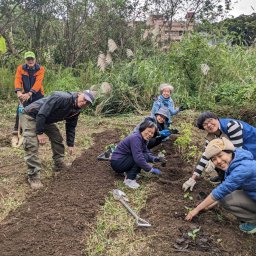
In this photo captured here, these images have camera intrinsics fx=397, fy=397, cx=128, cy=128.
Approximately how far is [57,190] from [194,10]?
10849mm

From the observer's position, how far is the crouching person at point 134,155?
15.8ft

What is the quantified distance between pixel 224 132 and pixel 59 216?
Result: 6.55ft

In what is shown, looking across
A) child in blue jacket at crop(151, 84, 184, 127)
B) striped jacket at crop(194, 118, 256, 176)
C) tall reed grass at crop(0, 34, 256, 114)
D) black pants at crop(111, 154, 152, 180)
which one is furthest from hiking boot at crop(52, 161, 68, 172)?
tall reed grass at crop(0, 34, 256, 114)

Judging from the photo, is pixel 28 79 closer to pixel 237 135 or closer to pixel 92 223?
pixel 92 223

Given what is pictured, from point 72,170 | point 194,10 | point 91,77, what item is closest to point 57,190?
point 72,170

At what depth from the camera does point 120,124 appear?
27.9 feet

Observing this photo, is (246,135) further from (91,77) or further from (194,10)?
(194,10)

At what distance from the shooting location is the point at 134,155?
4824 mm

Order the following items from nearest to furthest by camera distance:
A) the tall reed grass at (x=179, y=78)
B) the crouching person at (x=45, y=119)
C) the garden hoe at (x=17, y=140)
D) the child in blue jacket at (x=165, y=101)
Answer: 1. the crouching person at (x=45, y=119)
2. the child in blue jacket at (x=165, y=101)
3. the garden hoe at (x=17, y=140)
4. the tall reed grass at (x=179, y=78)

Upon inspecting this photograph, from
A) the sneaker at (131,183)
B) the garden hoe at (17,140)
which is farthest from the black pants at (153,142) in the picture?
the garden hoe at (17,140)

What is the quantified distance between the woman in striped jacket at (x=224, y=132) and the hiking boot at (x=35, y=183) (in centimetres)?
181

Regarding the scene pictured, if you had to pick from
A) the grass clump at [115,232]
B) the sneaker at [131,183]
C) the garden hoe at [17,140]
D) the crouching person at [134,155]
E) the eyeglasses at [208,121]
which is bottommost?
the garden hoe at [17,140]

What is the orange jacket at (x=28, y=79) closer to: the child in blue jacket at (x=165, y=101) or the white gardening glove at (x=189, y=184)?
the child in blue jacket at (x=165, y=101)

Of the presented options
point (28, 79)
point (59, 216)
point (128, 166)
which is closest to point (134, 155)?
point (128, 166)
